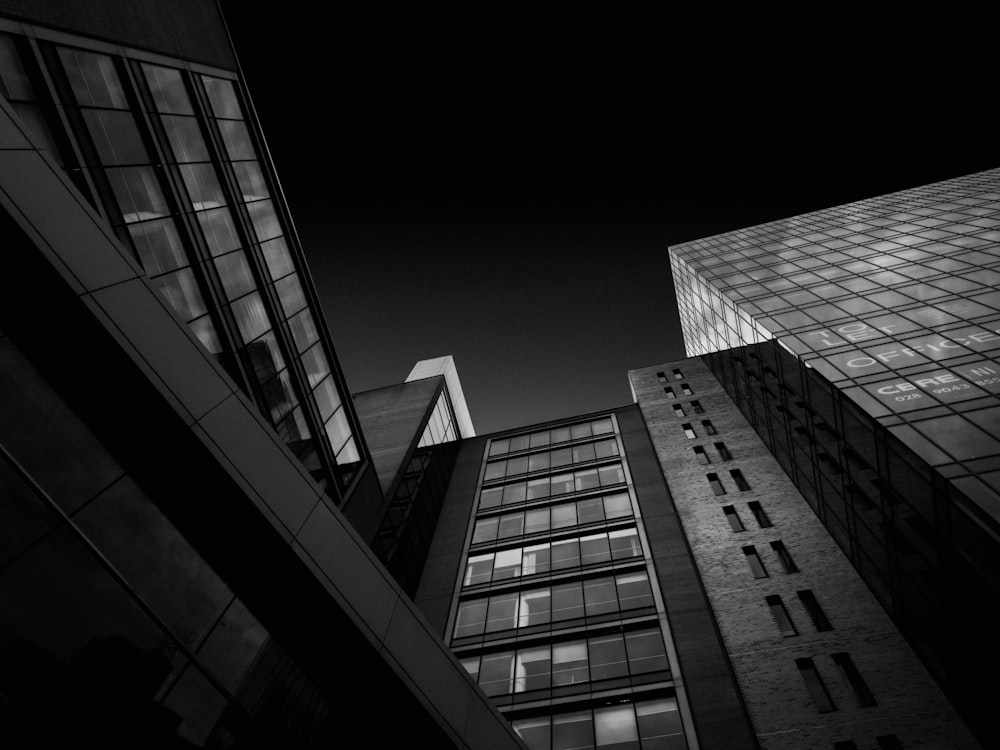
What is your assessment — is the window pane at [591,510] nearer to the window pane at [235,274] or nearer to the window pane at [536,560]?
the window pane at [536,560]

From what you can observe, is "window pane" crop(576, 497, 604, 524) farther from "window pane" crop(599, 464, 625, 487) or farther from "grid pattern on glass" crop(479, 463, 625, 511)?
"window pane" crop(599, 464, 625, 487)

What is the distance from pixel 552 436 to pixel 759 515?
69.0 feet

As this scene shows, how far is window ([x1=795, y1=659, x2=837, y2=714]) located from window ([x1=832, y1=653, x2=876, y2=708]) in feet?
2.90

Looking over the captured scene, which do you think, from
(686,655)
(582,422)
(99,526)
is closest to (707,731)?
(686,655)

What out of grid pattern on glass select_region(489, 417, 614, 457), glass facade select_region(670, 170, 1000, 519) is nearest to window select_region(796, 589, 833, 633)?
glass facade select_region(670, 170, 1000, 519)

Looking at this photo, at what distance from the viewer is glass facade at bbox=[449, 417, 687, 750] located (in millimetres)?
23797

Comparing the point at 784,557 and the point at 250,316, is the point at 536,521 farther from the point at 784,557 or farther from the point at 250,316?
the point at 250,316

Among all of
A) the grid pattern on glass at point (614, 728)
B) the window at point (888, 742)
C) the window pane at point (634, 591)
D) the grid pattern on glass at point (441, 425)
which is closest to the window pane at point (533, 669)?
the grid pattern on glass at point (614, 728)

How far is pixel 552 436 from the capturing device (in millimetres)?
49938

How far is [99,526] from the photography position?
7.08m

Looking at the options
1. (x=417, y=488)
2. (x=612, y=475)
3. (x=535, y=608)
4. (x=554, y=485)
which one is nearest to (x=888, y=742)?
(x=535, y=608)

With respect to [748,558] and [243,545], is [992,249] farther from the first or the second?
[243,545]

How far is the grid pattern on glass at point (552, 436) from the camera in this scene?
48312 mm

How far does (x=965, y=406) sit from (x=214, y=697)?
21911 mm
